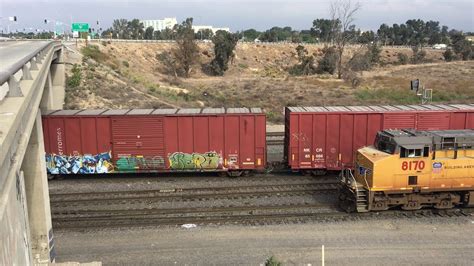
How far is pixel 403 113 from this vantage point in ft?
68.4

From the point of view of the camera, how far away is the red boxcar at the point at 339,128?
67.8 ft


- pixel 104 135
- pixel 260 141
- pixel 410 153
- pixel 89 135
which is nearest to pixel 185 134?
pixel 260 141

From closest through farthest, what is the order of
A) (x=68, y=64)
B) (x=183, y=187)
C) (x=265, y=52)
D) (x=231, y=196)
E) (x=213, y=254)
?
(x=213, y=254) < (x=231, y=196) < (x=183, y=187) < (x=68, y=64) < (x=265, y=52)

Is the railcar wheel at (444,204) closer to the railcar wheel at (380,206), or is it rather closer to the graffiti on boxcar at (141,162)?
the railcar wheel at (380,206)

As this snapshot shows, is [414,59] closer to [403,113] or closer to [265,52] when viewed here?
[265,52]

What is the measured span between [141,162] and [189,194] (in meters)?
3.40

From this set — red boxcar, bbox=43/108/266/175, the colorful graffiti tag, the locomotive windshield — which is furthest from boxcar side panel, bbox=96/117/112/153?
the locomotive windshield

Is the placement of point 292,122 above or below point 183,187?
above

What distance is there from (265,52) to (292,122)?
8857 cm

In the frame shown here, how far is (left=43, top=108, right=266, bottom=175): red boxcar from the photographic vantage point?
20.7m

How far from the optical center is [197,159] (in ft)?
68.6

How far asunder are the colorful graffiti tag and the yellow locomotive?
912 cm

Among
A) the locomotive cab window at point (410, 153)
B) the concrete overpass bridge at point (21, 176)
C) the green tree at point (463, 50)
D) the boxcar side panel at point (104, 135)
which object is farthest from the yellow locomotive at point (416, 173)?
the green tree at point (463, 50)

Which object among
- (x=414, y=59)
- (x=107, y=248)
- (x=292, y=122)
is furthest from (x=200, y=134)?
(x=414, y=59)
